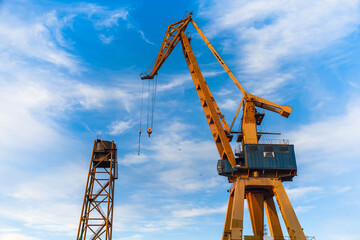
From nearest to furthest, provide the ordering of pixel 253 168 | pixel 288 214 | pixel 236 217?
pixel 236 217 → pixel 288 214 → pixel 253 168

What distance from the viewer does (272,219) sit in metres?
43.1

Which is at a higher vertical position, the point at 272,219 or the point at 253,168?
the point at 253,168

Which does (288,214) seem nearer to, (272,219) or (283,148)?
(272,219)

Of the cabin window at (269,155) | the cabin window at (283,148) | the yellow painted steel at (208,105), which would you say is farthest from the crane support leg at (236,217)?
the cabin window at (283,148)

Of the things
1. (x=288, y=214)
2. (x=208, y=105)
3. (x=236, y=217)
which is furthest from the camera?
(x=208, y=105)

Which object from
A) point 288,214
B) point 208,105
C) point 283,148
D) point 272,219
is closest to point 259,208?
point 272,219

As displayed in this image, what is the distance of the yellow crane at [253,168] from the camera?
39188mm

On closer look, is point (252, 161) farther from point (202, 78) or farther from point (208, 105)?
point (202, 78)

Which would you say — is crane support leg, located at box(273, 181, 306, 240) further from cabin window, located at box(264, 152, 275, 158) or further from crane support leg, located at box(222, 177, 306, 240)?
cabin window, located at box(264, 152, 275, 158)

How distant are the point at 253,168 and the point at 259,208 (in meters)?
5.77

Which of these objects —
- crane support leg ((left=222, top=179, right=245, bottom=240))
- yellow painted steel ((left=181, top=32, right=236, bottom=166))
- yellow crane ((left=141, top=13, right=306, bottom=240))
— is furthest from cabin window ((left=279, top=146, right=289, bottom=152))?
crane support leg ((left=222, top=179, right=245, bottom=240))

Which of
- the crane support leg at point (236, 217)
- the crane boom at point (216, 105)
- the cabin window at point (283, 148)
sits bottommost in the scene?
the crane support leg at point (236, 217)

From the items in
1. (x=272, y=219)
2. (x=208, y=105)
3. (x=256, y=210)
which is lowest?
(x=272, y=219)

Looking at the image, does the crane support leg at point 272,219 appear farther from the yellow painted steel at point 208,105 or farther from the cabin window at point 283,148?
the yellow painted steel at point 208,105
